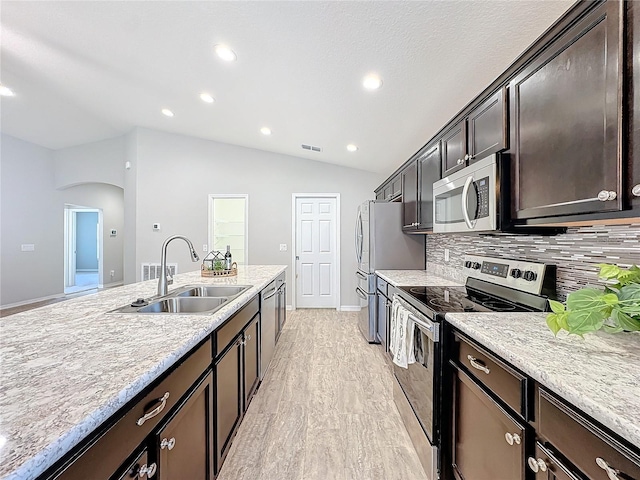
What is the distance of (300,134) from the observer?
3.94 meters

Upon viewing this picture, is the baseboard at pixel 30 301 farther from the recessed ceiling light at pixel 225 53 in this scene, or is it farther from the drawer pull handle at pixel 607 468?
the drawer pull handle at pixel 607 468

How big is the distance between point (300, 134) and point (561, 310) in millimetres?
3622

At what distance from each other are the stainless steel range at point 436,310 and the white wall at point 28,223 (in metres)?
6.86

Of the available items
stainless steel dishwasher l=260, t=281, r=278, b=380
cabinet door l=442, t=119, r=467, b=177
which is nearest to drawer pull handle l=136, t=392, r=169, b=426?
stainless steel dishwasher l=260, t=281, r=278, b=380

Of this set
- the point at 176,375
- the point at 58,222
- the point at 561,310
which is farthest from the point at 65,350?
the point at 58,222

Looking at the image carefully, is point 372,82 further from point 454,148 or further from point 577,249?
point 577,249

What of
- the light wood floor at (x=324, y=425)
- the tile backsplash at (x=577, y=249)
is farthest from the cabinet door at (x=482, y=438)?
the tile backsplash at (x=577, y=249)

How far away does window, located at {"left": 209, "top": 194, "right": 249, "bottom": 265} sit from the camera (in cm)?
525

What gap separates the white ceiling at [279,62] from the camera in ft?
5.26

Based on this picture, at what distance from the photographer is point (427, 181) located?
8.53 ft

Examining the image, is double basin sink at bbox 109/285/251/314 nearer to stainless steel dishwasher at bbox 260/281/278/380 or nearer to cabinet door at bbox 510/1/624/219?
stainless steel dishwasher at bbox 260/281/278/380

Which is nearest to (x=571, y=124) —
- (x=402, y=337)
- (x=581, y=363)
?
(x=581, y=363)

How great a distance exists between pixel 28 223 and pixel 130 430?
22.6 feet

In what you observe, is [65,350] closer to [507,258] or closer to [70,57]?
[507,258]
